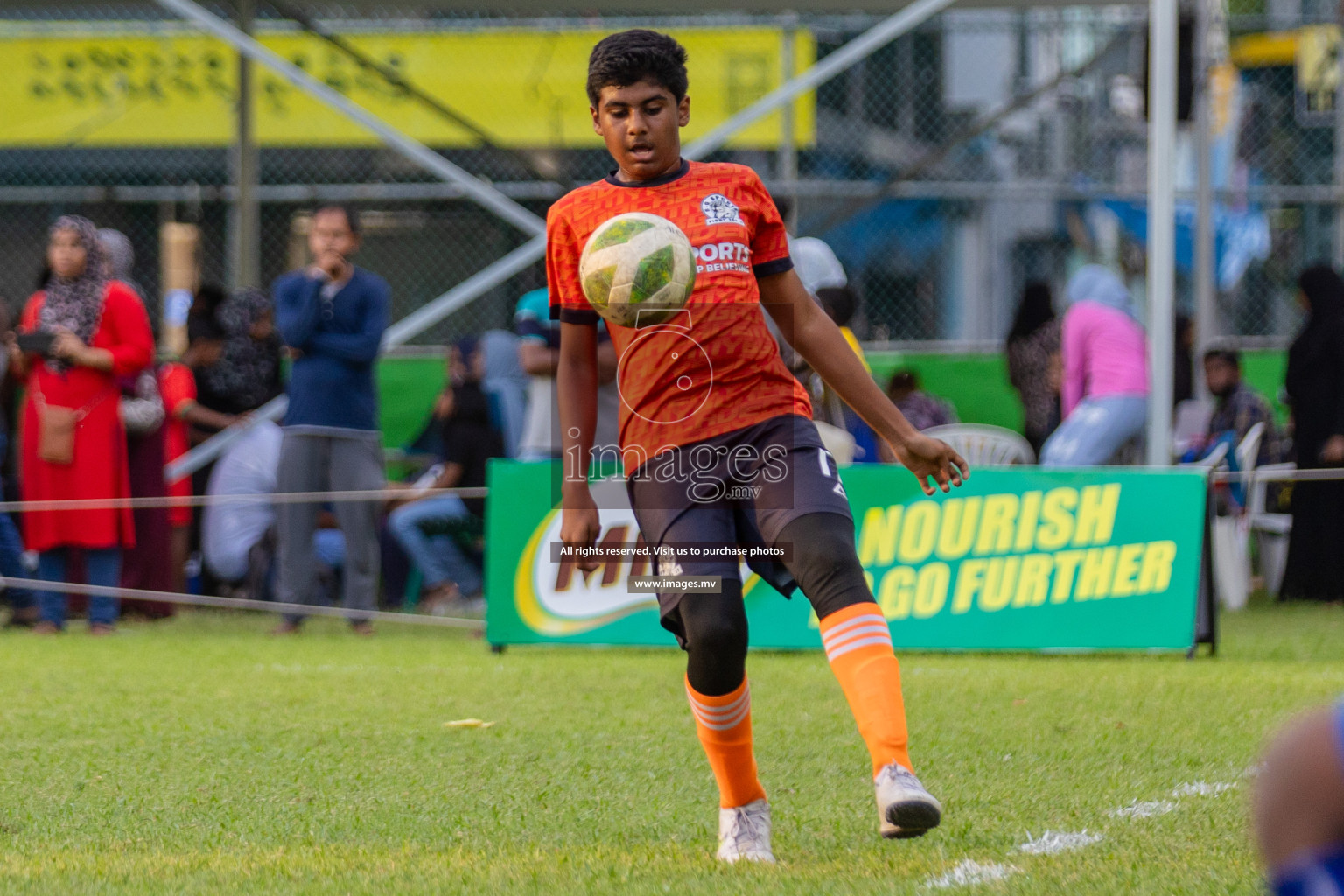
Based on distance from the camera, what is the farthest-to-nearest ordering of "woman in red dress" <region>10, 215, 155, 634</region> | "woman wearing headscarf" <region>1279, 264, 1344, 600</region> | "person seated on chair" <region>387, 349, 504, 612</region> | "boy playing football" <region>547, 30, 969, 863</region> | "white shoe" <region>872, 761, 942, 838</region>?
"woman wearing headscarf" <region>1279, 264, 1344, 600</region>
"person seated on chair" <region>387, 349, 504, 612</region>
"woman in red dress" <region>10, 215, 155, 634</region>
"boy playing football" <region>547, 30, 969, 863</region>
"white shoe" <region>872, 761, 942, 838</region>

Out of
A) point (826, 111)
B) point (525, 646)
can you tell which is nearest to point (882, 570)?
point (525, 646)

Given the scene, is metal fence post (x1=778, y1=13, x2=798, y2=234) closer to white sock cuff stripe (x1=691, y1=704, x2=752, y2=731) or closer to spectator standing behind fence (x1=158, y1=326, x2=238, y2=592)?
spectator standing behind fence (x1=158, y1=326, x2=238, y2=592)

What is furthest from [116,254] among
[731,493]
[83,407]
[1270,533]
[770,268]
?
[1270,533]

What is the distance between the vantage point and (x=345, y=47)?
36.1 ft

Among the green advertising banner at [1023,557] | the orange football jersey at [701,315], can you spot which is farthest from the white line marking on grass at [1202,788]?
the green advertising banner at [1023,557]

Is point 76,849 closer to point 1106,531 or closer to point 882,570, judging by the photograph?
point 882,570

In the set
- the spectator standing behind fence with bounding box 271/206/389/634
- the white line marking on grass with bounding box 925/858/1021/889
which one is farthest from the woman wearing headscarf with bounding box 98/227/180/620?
the white line marking on grass with bounding box 925/858/1021/889

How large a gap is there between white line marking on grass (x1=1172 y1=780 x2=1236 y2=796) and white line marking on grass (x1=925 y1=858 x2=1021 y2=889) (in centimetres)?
112

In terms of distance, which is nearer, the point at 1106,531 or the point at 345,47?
the point at 1106,531

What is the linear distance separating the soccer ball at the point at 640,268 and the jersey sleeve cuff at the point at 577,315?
81 millimetres

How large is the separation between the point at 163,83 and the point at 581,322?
31.1 ft

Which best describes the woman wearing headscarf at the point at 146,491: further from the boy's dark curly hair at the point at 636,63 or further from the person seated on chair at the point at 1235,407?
the person seated on chair at the point at 1235,407

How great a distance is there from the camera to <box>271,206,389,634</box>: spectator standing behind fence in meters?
8.89

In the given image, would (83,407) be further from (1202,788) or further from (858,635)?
(858,635)
